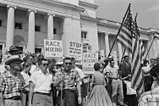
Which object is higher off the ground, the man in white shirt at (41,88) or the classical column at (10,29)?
the classical column at (10,29)

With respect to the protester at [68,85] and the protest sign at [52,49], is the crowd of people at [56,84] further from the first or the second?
the protest sign at [52,49]

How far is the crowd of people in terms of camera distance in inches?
144

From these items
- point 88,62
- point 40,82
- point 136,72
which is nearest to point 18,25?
point 88,62

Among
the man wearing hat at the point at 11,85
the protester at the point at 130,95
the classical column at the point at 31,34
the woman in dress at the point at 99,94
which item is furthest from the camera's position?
the classical column at the point at 31,34

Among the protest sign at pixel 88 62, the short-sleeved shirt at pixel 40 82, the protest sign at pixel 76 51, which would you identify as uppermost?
the protest sign at pixel 76 51

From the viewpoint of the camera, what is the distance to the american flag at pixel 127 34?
26.5 feet

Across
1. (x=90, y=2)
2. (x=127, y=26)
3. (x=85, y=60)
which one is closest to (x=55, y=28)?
(x=90, y=2)

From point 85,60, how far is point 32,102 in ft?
17.8

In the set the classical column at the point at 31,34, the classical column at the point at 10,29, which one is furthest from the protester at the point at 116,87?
the classical column at the point at 31,34

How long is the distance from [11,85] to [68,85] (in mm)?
1832

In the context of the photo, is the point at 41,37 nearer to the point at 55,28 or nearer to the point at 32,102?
the point at 55,28

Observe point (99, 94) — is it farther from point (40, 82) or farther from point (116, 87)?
point (40, 82)

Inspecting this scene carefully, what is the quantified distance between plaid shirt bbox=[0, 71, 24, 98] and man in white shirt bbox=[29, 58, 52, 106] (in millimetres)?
1177

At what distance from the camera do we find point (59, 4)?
2566 centimetres
